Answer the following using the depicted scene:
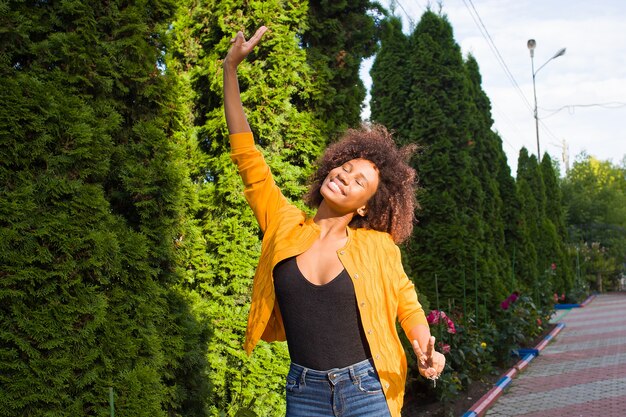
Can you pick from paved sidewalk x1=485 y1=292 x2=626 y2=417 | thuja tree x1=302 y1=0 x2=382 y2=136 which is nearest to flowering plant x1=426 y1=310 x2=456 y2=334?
paved sidewalk x1=485 y1=292 x2=626 y2=417

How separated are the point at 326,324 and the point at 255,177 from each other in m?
0.70

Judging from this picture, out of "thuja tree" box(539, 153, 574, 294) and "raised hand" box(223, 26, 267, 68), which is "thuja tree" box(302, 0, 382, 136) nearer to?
"raised hand" box(223, 26, 267, 68)

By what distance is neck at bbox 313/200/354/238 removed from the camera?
263 centimetres

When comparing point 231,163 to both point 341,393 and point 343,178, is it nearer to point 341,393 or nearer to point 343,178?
point 343,178

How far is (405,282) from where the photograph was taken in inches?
99.2

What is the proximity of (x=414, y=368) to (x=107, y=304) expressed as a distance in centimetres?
402

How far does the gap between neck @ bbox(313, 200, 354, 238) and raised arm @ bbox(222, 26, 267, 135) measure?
0.47 meters

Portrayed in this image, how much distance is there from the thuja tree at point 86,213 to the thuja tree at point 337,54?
2012mm

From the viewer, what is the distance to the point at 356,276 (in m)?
2.38

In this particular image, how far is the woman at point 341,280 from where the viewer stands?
232cm

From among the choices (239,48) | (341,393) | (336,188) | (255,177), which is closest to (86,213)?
(255,177)

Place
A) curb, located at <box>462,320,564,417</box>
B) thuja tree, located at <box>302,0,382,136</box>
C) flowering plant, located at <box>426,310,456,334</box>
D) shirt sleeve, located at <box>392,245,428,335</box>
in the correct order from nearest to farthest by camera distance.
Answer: shirt sleeve, located at <box>392,245,428,335</box>, thuja tree, located at <box>302,0,382,136</box>, flowering plant, located at <box>426,310,456,334</box>, curb, located at <box>462,320,564,417</box>

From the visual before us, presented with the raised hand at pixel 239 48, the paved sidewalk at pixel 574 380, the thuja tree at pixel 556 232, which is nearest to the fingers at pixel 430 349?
the raised hand at pixel 239 48

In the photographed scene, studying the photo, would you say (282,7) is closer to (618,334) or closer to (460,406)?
(460,406)
